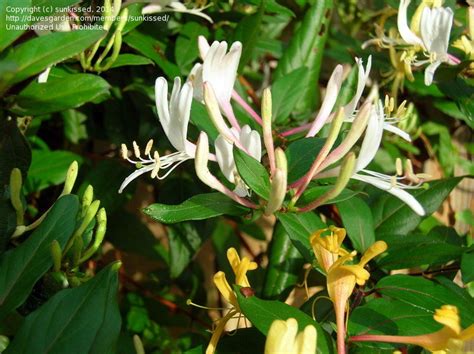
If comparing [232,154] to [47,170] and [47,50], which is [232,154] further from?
[47,170]

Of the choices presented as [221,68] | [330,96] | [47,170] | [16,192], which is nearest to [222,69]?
[221,68]

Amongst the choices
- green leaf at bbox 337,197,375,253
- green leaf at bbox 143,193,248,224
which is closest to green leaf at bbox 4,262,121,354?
green leaf at bbox 143,193,248,224

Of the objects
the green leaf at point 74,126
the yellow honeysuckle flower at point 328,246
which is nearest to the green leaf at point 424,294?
the yellow honeysuckle flower at point 328,246

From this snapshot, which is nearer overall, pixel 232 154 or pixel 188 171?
pixel 232 154

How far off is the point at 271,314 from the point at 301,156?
0.59 feet

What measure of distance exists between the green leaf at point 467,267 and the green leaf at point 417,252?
1cm

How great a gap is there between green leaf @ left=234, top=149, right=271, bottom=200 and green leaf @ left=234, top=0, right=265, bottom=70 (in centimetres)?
34

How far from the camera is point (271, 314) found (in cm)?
58

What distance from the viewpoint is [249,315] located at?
57 cm

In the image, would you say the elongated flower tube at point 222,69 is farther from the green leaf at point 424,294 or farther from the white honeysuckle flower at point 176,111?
the green leaf at point 424,294

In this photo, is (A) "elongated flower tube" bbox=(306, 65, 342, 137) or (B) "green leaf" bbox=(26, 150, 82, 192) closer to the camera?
(A) "elongated flower tube" bbox=(306, 65, 342, 137)

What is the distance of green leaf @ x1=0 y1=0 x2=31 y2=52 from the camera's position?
0.66 metres

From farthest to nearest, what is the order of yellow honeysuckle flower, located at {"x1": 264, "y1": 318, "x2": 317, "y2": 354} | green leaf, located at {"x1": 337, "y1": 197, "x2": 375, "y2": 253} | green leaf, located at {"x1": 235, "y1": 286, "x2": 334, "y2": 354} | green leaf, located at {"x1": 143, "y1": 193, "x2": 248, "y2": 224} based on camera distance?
green leaf, located at {"x1": 337, "y1": 197, "x2": 375, "y2": 253}
green leaf, located at {"x1": 143, "y1": 193, "x2": 248, "y2": 224}
green leaf, located at {"x1": 235, "y1": 286, "x2": 334, "y2": 354}
yellow honeysuckle flower, located at {"x1": 264, "y1": 318, "x2": 317, "y2": 354}

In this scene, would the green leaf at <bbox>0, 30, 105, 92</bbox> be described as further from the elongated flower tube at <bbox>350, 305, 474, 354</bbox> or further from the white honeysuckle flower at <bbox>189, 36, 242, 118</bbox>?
the elongated flower tube at <bbox>350, 305, 474, 354</bbox>
